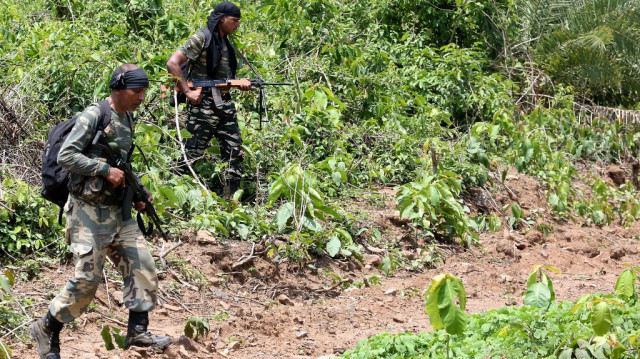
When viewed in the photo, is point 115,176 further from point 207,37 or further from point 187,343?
point 207,37

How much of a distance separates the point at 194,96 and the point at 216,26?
0.64m

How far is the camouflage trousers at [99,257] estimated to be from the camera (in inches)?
180

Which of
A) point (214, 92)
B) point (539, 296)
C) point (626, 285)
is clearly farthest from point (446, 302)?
point (214, 92)

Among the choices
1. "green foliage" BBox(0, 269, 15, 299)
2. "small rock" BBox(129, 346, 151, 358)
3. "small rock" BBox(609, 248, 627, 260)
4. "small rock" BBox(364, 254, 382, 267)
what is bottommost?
"small rock" BBox(609, 248, 627, 260)

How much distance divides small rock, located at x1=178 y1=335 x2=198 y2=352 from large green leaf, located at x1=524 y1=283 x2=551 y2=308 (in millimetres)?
2026

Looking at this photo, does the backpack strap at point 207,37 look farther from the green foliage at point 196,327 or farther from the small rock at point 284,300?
the green foliage at point 196,327

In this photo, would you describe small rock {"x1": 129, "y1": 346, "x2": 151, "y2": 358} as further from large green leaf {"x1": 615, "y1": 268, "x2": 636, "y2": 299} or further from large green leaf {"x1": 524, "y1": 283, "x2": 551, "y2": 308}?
large green leaf {"x1": 615, "y1": 268, "x2": 636, "y2": 299}

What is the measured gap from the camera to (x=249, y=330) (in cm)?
586

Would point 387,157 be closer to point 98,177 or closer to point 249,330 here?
point 249,330

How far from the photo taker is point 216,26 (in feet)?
24.8

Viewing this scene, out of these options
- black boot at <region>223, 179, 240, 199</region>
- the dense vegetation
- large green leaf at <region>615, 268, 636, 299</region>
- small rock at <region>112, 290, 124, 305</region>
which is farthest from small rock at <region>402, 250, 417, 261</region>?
large green leaf at <region>615, 268, 636, 299</region>

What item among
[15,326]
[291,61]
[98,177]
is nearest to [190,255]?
[15,326]

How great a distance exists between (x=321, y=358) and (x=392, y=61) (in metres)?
6.55

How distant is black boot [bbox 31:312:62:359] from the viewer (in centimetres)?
461
